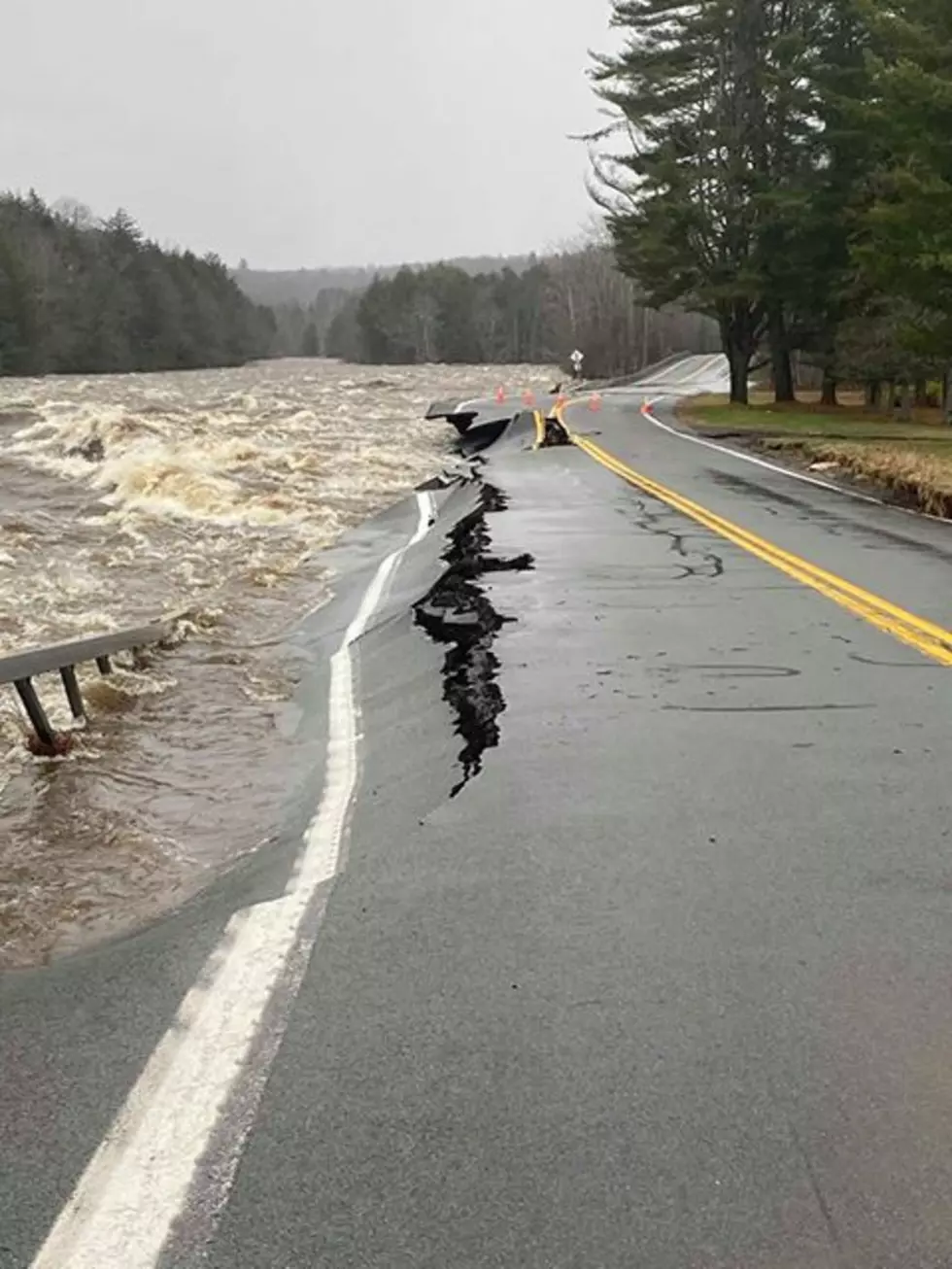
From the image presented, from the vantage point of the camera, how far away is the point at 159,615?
12383mm

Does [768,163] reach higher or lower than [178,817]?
higher

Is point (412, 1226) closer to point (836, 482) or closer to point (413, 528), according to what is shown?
point (413, 528)

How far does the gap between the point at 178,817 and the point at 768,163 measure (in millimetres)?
32615

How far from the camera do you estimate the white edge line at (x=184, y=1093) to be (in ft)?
8.21

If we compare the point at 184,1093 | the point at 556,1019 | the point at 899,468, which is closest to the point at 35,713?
the point at 184,1093

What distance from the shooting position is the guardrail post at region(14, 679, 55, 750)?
6.64 metres

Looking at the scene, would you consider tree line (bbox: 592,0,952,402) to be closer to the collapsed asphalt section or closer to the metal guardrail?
the collapsed asphalt section

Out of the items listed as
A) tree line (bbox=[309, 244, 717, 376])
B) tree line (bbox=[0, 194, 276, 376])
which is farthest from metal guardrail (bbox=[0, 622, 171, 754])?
tree line (bbox=[309, 244, 717, 376])

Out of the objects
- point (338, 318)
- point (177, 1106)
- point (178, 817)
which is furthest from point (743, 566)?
point (338, 318)

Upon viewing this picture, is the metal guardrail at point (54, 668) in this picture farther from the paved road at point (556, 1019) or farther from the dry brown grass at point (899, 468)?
the dry brown grass at point (899, 468)

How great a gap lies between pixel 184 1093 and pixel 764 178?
33422 mm

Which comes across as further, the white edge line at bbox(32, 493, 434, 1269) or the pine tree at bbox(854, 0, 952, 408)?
the pine tree at bbox(854, 0, 952, 408)

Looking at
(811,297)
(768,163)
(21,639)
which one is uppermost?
(768,163)

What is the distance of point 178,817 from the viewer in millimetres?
5789
